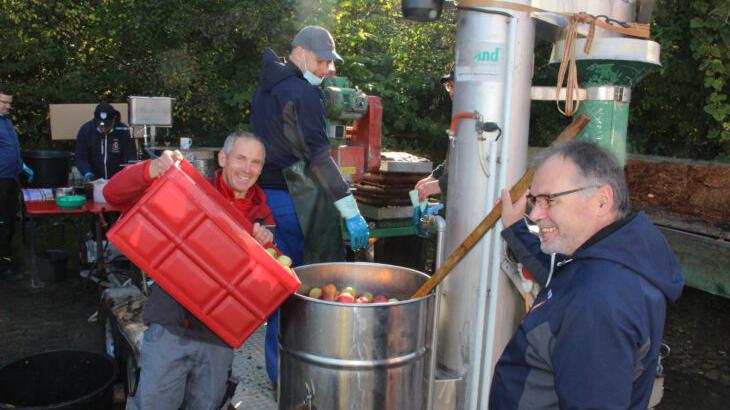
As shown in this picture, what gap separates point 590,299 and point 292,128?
2.29 meters

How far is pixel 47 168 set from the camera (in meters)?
7.90

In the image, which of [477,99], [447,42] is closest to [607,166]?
[477,99]

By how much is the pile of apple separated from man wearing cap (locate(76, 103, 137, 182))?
5.23 m

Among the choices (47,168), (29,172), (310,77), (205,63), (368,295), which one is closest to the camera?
(368,295)

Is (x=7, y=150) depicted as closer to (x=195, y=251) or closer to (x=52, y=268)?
(x=52, y=268)

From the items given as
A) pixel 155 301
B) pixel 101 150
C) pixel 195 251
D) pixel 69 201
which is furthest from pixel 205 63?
pixel 195 251

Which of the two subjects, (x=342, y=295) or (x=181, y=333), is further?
(x=342, y=295)

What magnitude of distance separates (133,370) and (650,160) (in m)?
5.46

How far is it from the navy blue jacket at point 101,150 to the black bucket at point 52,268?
1050 mm

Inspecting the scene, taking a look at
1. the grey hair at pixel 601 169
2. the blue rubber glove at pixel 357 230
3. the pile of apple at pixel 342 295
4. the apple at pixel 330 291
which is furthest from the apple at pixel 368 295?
the grey hair at pixel 601 169

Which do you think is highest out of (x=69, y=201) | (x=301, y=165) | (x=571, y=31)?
(x=571, y=31)

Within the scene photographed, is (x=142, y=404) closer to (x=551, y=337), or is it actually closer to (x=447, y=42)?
(x=551, y=337)

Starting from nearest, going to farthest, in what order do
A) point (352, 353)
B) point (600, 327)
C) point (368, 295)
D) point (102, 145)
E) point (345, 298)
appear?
point (600, 327) < point (352, 353) < point (345, 298) < point (368, 295) < point (102, 145)

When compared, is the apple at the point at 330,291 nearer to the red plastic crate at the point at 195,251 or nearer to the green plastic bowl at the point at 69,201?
the red plastic crate at the point at 195,251
